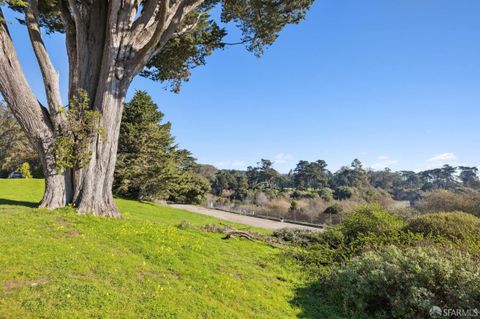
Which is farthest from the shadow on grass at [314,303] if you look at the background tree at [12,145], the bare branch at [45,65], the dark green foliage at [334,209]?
the background tree at [12,145]

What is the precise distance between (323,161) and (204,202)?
46.8 metres

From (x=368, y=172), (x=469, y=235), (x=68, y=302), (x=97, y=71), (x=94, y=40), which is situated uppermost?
(x=368, y=172)

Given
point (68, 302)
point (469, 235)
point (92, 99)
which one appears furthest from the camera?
point (92, 99)

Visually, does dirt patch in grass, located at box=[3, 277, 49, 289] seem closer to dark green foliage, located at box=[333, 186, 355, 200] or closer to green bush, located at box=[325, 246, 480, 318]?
green bush, located at box=[325, 246, 480, 318]

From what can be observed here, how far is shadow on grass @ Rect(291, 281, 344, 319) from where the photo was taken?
5125 mm

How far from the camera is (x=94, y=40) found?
388 inches

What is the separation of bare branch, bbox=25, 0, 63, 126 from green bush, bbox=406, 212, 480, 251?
1162cm

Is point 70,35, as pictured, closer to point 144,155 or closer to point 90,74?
point 90,74

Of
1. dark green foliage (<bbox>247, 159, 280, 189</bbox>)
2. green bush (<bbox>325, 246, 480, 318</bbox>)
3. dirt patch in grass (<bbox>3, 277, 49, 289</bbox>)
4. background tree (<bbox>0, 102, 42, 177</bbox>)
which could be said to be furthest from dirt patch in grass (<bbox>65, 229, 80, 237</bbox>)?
dark green foliage (<bbox>247, 159, 280, 189</bbox>)

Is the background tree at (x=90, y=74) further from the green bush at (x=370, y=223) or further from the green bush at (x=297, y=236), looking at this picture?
the green bush at (x=370, y=223)

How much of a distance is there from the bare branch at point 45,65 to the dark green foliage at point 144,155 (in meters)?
17.0

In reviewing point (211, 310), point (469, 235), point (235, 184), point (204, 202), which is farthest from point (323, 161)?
point (211, 310)

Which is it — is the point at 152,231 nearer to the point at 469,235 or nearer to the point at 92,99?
the point at 92,99

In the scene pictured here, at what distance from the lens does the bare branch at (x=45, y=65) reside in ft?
29.6
